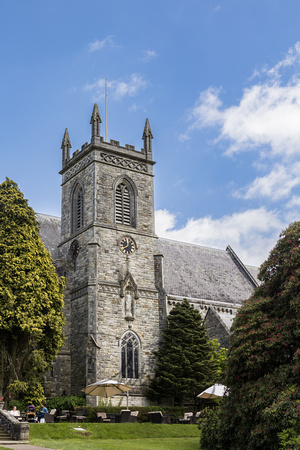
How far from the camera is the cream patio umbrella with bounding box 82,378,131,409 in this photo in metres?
26.8

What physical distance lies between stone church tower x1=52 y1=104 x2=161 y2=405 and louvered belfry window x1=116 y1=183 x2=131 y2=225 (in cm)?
7

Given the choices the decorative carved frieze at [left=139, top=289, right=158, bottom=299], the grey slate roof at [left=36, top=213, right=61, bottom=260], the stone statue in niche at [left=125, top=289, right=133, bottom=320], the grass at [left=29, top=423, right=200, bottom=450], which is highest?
the grey slate roof at [left=36, top=213, right=61, bottom=260]

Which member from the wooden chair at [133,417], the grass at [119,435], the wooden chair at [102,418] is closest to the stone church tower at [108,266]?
the wooden chair at [102,418]

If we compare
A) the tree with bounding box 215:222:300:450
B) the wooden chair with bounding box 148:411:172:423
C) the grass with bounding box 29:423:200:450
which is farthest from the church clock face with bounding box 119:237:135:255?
Result: the tree with bounding box 215:222:300:450

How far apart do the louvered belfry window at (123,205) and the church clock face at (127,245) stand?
1.34m

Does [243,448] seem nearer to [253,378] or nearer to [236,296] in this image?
[253,378]

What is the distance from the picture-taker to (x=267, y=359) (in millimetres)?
16766

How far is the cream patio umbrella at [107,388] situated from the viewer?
87.8ft

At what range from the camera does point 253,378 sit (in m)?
17.5

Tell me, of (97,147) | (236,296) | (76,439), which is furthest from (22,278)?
(236,296)

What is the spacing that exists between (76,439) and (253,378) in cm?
784

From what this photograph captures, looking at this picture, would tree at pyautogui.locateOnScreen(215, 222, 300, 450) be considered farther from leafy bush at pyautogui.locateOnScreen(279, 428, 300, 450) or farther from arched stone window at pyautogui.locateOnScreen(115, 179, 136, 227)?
arched stone window at pyautogui.locateOnScreen(115, 179, 136, 227)

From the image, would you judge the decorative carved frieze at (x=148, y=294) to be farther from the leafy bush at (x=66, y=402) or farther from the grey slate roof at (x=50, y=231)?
the leafy bush at (x=66, y=402)

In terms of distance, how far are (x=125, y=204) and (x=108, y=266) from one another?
5055 mm
